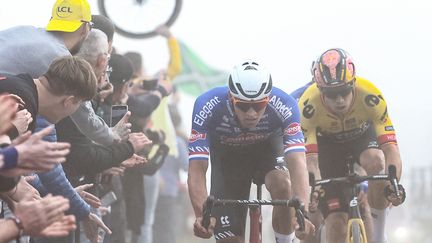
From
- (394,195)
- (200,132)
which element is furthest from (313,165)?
(200,132)

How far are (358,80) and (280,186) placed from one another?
6.72 ft

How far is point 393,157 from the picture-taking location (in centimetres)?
861

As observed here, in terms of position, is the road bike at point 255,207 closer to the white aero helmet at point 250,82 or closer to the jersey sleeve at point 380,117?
the white aero helmet at point 250,82

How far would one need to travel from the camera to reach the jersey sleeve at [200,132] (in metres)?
7.21

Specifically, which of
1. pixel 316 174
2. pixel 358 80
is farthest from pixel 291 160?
pixel 358 80

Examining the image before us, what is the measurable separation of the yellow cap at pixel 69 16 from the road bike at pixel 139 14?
4741 mm

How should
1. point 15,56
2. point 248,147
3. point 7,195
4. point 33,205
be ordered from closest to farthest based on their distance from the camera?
point 33,205 < point 7,195 < point 15,56 < point 248,147

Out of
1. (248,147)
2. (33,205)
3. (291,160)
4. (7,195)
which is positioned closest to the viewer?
(33,205)

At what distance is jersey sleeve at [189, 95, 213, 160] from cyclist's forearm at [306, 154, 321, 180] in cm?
161

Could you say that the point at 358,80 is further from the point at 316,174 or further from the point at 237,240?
the point at 237,240

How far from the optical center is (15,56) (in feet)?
19.6

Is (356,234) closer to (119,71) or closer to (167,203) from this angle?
(119,71)

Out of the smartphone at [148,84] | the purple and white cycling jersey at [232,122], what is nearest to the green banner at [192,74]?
the smartphone at [148,84]

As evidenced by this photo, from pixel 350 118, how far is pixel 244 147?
1770 millimetres
